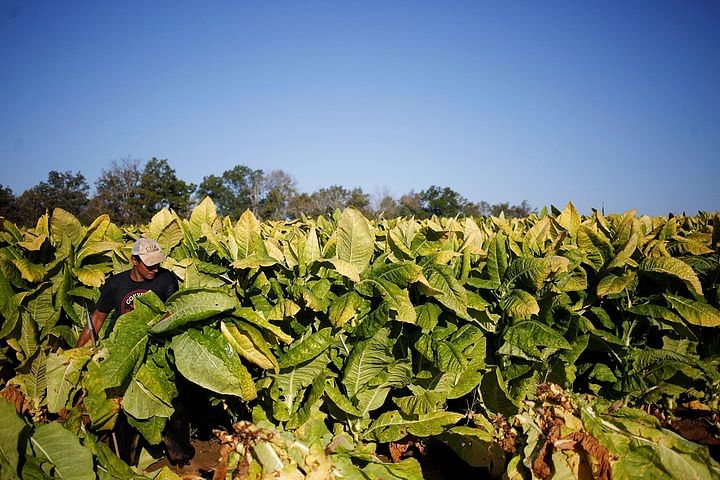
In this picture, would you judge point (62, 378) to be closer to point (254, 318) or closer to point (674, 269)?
point (254, 318)

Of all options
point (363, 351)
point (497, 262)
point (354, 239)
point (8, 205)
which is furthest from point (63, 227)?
point (8, 205)

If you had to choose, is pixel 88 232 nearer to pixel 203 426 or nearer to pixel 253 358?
pixel 203 426

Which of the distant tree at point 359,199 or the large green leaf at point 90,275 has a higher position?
the distant tree at point 359,199

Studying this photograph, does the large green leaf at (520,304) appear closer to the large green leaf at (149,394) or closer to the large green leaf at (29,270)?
the large green leaf at (149,394)

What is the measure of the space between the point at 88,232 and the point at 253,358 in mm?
2066

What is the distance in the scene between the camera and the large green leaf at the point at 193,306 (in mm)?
2344

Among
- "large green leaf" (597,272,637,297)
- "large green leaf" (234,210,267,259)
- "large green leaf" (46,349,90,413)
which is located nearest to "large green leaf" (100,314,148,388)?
"large green leaf" (46,349,90,413)

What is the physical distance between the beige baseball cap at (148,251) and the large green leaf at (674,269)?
3485 millimetres

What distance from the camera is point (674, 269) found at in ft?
11.2

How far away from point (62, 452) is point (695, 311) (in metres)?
4.15

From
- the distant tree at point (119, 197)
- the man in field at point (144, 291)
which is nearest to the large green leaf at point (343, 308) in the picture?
the man in field at point (144, 291)

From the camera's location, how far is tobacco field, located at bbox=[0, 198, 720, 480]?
2.18 meters

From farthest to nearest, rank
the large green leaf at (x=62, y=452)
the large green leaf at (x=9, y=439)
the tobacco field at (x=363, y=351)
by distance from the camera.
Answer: the large green leaf at (x=62, y=452) < the tobacco field at (x=363, y=351) < the large green leaf at (x=9, y=439)

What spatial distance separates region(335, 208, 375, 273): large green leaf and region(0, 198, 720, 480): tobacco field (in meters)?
0.01
